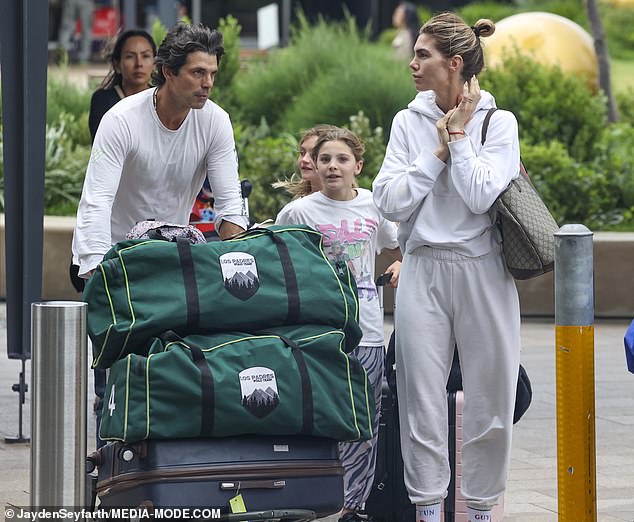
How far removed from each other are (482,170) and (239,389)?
3.73ft

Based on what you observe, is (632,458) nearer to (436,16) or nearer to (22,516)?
(436,16)

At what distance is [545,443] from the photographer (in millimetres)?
6828

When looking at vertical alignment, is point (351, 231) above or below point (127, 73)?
below

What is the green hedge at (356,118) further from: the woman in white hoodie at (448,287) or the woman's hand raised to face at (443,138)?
the woman's hand raised to face at (443,138)

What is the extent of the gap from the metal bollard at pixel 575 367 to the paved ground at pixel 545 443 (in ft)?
3.67

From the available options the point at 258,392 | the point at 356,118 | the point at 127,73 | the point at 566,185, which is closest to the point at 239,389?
the point at 258,392

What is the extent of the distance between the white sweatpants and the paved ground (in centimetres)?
80

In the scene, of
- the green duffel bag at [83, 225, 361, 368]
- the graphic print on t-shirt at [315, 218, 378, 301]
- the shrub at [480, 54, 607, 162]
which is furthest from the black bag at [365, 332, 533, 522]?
the shrub at [480, 54, 607, 162]

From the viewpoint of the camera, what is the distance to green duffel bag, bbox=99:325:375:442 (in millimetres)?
3998

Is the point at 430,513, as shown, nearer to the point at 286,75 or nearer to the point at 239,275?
the point at 239,275

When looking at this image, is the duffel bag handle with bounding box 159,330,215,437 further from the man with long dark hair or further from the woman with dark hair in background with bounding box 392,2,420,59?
the woman with dark hair in background with bounding box 392,2,420,59

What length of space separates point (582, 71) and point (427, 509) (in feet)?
44.4

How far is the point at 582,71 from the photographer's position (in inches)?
684

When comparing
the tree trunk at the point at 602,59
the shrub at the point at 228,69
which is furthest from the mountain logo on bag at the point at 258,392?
the tree trunk at the point at 602,59
